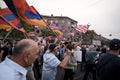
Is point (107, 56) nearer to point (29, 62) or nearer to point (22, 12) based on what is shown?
point (29, 62)

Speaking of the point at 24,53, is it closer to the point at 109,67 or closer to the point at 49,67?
the point at 109,67

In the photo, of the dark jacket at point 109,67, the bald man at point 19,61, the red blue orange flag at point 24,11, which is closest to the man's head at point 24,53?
the bald man at point 19,61

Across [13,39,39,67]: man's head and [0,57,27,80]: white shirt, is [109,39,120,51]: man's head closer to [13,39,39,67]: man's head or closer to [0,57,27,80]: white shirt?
[13,39,39,67]: man's head

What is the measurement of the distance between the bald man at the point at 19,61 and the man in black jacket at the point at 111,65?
2039mm

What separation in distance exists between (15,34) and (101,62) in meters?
77.8

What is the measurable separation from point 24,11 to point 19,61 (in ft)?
16.7

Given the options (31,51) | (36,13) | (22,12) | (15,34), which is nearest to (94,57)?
(36,13)

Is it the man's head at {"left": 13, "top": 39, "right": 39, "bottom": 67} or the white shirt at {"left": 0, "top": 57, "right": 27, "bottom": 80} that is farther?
the man's head at {"left": 13, "top": 39, "right": 39, "bottom": 67}

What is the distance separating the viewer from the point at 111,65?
422 cm

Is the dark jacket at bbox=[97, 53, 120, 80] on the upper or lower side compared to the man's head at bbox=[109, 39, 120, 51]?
lower

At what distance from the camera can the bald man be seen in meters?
2.24

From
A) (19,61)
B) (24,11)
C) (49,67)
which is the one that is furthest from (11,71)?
(24,11)

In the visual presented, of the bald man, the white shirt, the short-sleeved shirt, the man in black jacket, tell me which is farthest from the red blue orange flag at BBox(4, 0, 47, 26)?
the white shirt

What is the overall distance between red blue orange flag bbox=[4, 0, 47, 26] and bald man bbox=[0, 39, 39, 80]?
438 centimetres
